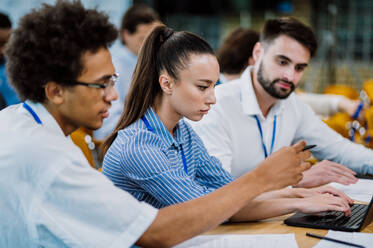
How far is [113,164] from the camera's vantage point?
1.53 metres

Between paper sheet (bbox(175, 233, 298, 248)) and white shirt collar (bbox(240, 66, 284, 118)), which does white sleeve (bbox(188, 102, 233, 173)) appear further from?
paper sheet (bbox(175, 233, 298, 248))

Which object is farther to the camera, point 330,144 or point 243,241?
point 330,144

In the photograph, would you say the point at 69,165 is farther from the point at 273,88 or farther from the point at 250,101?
the point at 273,88

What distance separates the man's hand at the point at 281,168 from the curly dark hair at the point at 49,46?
57 cm

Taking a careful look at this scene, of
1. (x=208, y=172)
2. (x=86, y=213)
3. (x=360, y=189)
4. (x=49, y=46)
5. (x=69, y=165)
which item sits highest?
(x=49, y=46)

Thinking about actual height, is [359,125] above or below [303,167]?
below

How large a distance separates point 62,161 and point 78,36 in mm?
332

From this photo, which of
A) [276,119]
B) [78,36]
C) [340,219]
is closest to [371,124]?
[276,119]

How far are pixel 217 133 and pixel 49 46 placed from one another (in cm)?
125

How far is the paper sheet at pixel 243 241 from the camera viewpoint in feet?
4.35

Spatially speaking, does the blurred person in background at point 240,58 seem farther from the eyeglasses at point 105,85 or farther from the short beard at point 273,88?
the eyeglasses at point 105,85

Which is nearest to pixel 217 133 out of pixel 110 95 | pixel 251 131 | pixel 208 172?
pixel 251 131

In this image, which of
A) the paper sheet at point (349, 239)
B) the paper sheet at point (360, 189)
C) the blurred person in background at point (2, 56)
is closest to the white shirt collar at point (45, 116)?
the paper sheet at point (349, 239)

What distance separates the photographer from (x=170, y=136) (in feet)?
5.28
